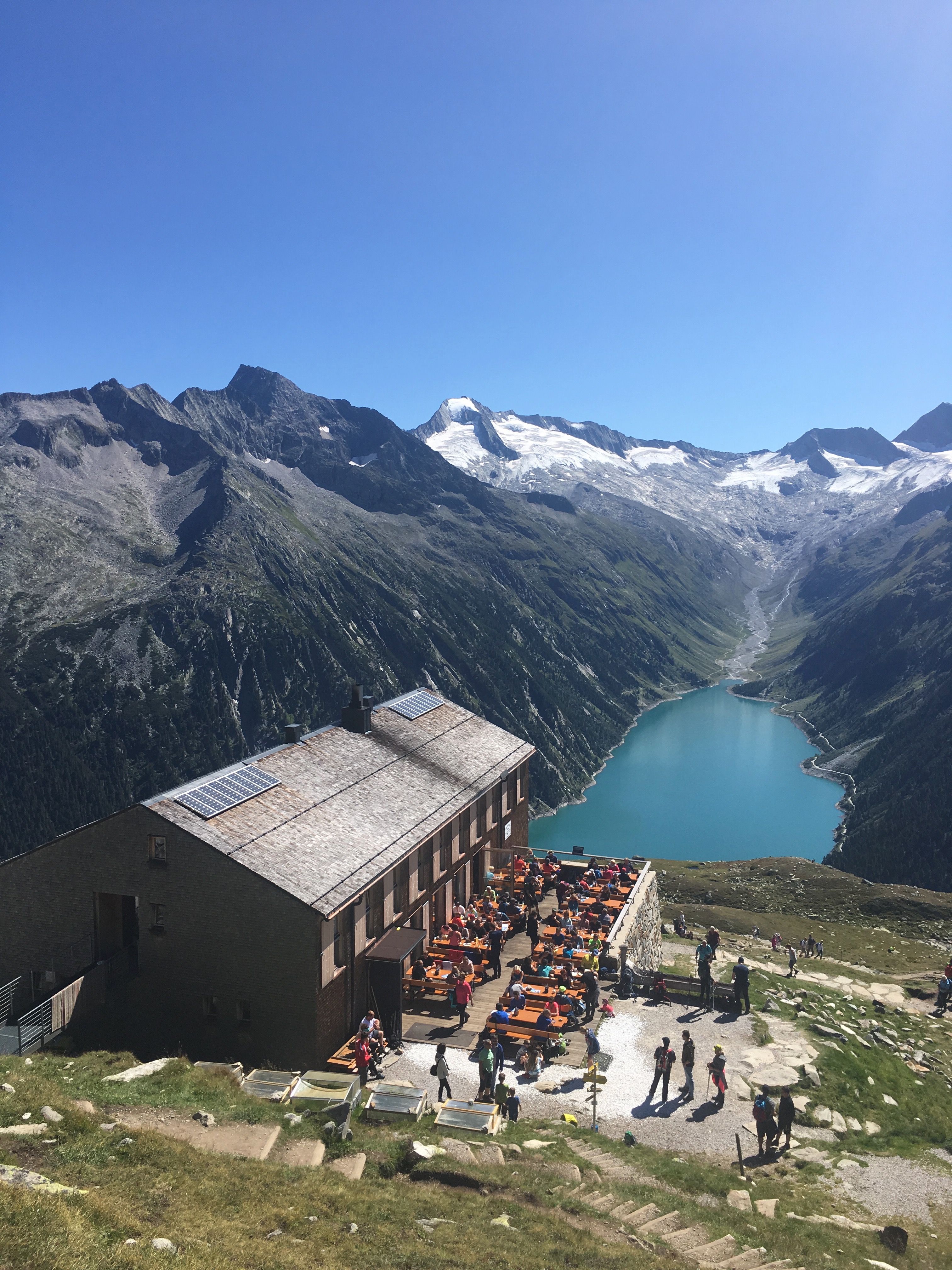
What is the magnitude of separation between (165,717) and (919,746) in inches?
5854

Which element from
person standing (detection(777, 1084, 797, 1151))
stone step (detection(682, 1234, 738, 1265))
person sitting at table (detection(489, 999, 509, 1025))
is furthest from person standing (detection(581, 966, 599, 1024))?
stone step (detection(682, 1234, 738, 1265))

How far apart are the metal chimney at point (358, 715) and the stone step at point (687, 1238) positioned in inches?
1192

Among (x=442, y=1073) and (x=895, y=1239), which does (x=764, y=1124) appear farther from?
(x=442, y=1073)

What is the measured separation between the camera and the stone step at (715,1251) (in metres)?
18.0

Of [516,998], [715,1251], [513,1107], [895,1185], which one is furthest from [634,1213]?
[516,998]

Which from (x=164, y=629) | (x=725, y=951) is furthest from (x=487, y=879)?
(x=164, y=629)

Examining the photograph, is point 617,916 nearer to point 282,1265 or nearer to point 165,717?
point 282,1265

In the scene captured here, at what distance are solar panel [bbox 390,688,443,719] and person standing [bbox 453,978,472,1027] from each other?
20.7 meters

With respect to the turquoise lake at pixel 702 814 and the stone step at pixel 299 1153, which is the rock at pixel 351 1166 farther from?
the turquoise lake at pixel 702 814

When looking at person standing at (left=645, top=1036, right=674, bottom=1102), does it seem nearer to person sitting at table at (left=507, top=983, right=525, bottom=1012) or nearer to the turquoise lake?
person sitting at table at (left=507, top=983, right=525, bottom=1012)

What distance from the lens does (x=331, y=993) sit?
102 feet

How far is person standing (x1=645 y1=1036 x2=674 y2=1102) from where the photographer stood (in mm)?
27422

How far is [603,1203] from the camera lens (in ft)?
65.7

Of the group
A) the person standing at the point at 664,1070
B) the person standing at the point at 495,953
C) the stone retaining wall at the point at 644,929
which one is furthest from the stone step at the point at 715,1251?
the stone retaining wall at the point at 644,929
